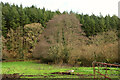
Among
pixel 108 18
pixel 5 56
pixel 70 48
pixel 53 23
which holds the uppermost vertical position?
pixel 108 18

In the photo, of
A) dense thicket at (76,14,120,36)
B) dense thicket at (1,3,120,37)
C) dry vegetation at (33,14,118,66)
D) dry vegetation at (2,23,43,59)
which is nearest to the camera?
dry vegetation at (33,14,118,66)

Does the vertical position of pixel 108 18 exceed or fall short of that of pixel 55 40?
it exceeds it

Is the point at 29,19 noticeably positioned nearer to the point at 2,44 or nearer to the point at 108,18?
the point at 2,44

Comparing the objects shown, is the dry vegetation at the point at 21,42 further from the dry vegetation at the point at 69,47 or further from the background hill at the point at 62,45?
the dry vegetation at the point at 69,47

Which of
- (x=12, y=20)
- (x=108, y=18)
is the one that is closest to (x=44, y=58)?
(x=12, y=20)

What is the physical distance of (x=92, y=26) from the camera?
5025 centimetres

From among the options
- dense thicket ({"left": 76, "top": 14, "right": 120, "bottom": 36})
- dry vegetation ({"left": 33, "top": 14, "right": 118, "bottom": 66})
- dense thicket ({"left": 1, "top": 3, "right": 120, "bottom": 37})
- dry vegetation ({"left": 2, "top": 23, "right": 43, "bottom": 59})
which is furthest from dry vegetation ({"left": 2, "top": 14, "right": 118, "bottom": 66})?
dense thicket ({"left": 1, "top": 3, "right": 120, "bottom": 37})

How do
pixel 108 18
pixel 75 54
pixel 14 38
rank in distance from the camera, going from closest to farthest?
pixel 75 54
pixel 14 38
pixel 108 18

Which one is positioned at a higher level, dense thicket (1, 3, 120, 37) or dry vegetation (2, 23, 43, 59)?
dense thicket (1, 3, 120, 37)

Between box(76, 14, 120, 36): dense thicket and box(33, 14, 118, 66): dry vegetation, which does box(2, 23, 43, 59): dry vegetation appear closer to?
box(33, 14, 118, 66): dry vegetation

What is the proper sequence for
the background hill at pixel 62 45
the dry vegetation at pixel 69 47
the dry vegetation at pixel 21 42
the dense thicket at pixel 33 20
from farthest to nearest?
the dense thicket at pixel 33 20 → the dry vegetation at pixel 21 42 → the background hill at pixel 62 45 → the dry vegetation at pixel 69 47

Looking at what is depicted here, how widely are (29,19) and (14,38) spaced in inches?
336

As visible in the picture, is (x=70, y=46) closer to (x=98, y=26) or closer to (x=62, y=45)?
(x=62, y=45)

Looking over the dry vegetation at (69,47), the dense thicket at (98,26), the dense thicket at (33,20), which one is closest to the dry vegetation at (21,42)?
the dense thicket at (33,20)
